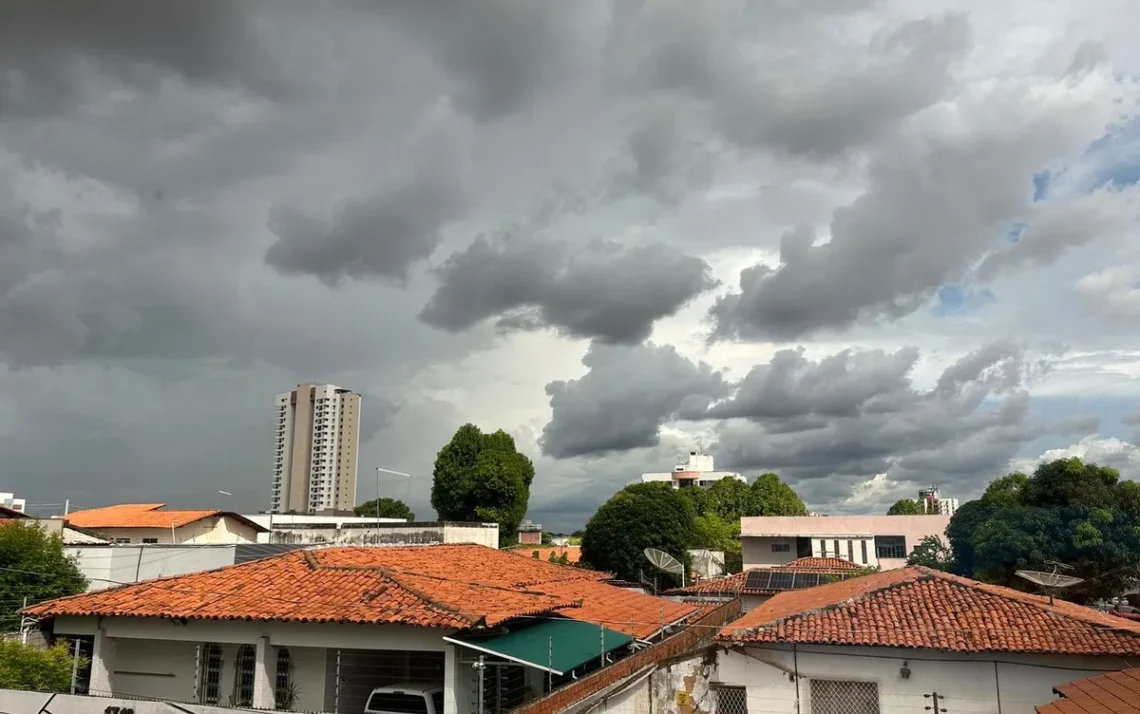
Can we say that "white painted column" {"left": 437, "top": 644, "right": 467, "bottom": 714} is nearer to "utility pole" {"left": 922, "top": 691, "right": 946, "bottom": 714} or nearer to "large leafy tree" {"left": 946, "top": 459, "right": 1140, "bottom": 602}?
"utility pole" {"left": 922, "top": 691, "right": 946, "bottom": 714}

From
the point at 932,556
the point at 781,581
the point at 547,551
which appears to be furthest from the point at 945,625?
the point at 547,551

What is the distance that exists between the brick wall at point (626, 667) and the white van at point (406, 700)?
10.4 feet

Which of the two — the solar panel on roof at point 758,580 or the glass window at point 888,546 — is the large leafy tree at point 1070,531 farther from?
the glass window at point 888,546

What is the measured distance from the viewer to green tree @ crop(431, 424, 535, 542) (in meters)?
59.9

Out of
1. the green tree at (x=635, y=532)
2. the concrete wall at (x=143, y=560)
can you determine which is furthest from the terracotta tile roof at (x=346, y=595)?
the green tree at (x=635, y=532)

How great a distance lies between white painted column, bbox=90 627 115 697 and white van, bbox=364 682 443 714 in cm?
708

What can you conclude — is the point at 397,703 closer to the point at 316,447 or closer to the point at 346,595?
the point at 346,595

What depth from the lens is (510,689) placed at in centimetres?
1816

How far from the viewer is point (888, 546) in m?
56.3

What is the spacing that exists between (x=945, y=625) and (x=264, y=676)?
556 inches

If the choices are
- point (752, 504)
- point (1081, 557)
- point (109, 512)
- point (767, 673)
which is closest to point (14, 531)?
point (109, 512)

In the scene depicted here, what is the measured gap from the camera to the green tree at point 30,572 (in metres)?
24.8

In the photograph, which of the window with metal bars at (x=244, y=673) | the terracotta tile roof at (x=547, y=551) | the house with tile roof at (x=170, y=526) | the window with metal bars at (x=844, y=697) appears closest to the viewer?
the window with metal bars at (x=844, y=697)

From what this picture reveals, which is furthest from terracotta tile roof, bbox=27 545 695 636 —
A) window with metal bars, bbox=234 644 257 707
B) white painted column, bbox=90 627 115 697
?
window with metal bars, bbox=234 644 257 707
